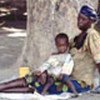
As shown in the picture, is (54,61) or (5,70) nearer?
(54,61)

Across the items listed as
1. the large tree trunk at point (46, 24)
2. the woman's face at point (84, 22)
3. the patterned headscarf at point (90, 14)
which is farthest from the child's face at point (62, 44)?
the large tree trunk at point (46, 24)

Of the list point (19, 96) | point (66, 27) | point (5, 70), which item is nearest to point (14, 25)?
point (5, 70)

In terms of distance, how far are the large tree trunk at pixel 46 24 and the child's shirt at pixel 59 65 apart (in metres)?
1.02

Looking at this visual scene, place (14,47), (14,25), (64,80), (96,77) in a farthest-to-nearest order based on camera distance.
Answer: (14,25)
(14,47)
(96,77)
(64,80)

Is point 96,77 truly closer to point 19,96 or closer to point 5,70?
point 19,96

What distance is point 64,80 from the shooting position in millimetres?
5469

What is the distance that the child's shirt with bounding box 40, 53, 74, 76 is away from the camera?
5.53m

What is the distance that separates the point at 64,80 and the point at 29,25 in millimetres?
1784

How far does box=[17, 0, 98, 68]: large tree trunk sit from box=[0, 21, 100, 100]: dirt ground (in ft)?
1.33

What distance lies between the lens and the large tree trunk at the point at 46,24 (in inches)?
259

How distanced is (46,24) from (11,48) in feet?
10.8

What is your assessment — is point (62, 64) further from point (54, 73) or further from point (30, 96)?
point (30, 96)

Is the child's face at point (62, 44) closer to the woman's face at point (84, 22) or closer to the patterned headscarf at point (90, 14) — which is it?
the woman's face at point (84, 22)

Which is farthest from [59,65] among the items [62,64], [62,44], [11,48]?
[11,48]
